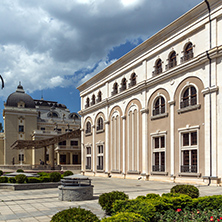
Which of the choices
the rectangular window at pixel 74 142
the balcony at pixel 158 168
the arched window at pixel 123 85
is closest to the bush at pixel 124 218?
the balcony at pixel 158 168

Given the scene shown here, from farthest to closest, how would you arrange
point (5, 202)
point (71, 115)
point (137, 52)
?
point (71, 115) → point (137, 52) → point (5, 202)

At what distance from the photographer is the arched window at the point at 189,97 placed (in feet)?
83.0

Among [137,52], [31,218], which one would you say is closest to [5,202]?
[31,218]

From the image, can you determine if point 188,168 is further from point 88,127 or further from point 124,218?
point 88,127

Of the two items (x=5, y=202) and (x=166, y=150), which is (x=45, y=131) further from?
(x=5, y=202)

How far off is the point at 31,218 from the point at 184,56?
→ 20.9 m

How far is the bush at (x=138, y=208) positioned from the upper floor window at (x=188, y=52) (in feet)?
64.9

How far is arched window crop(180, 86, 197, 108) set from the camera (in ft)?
83.0

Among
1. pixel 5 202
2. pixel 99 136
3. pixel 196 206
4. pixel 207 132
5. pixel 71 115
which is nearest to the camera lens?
pixel 196 206

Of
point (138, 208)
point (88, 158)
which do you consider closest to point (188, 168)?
point (138, 208)

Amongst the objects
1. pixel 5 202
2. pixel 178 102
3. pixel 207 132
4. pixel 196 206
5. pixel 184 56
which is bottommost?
pixel 5 202

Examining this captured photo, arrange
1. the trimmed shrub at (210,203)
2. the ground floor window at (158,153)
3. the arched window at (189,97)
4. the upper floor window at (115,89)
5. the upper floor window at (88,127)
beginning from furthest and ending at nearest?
the upper floor window at (88,127) → the upper floor window at (115,89) → the ground floor window at (158,153) → the arched window at (189,97) → the trimmed shrub at (210,203)

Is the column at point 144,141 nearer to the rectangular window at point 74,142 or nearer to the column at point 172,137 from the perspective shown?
the column at point 172,137

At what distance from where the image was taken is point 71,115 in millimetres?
84000
